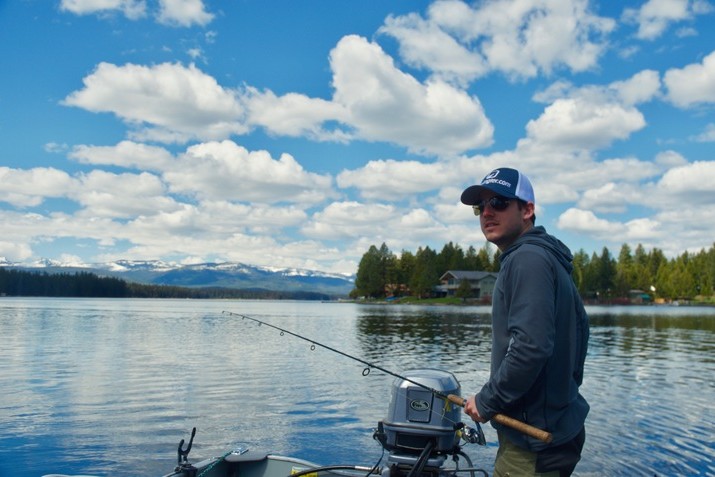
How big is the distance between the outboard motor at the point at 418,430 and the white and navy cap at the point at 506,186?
261cm

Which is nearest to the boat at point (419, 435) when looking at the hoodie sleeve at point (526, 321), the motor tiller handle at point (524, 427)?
the motor tiller handle at point (524, 427)

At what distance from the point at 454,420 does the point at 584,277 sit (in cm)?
16608

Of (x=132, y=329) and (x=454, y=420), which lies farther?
(x=132, y=329)

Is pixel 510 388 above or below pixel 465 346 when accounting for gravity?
above

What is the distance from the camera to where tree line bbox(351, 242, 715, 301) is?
514 feet

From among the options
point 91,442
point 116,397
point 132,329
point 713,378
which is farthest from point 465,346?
point 132,329

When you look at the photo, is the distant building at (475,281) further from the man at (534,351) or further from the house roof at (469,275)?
the man at (534,351)

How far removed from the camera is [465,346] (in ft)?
111

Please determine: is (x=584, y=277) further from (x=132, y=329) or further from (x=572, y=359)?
(x=572, y=359)

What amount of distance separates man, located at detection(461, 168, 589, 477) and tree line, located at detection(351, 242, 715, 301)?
147 metres

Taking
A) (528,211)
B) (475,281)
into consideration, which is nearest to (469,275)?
(475,281)

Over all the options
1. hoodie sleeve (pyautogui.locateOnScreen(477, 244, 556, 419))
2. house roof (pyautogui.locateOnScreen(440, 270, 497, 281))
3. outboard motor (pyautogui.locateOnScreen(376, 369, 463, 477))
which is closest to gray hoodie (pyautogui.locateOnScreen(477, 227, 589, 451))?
hoodie sleeve (pyautogui.locateOnScreen(477, 244, 556, 419))

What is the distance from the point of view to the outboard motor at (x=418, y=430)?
5887mm

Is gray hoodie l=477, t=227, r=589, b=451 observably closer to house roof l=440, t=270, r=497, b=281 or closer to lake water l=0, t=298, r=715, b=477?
lake water l=0, t=298, r=715, b=477
